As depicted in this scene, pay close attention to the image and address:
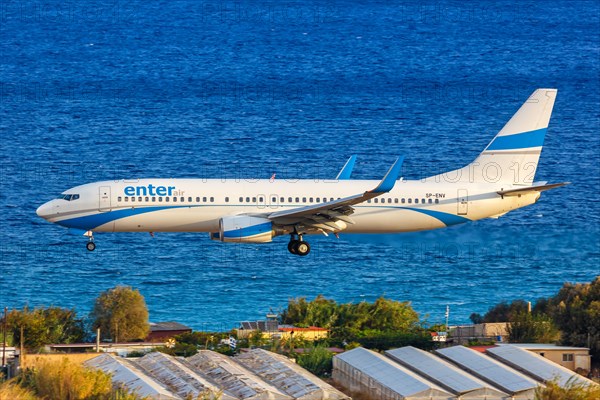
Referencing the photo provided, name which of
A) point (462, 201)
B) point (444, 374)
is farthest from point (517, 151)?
point (444, 374)

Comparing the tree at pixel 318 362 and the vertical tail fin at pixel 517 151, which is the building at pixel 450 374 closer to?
the tree at pixel 318 362

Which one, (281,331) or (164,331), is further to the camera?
(164,331)

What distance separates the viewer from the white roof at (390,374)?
64.9 meters

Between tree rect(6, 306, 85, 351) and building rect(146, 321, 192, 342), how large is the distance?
5.69 metres

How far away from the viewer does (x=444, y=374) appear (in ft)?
225

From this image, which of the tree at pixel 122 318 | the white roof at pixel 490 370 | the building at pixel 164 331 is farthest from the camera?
the tree at pixel 122 318

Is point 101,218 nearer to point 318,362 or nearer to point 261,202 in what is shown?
point 261,202

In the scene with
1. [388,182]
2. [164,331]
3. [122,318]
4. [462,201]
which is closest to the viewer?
[388,182]

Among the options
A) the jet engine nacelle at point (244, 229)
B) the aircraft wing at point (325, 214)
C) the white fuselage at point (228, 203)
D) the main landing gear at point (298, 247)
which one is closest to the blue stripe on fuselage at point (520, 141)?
the white fuselage at point (228, 203)

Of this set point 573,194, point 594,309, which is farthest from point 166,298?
point 573,194

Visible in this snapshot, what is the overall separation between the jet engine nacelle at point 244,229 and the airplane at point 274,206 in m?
0.06

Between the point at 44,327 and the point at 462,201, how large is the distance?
33.0m

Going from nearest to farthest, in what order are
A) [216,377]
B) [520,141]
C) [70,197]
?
1. [216,377]
2. [70,197]
3. [520,141]

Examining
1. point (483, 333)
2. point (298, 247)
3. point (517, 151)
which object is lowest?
point (483, 333)
